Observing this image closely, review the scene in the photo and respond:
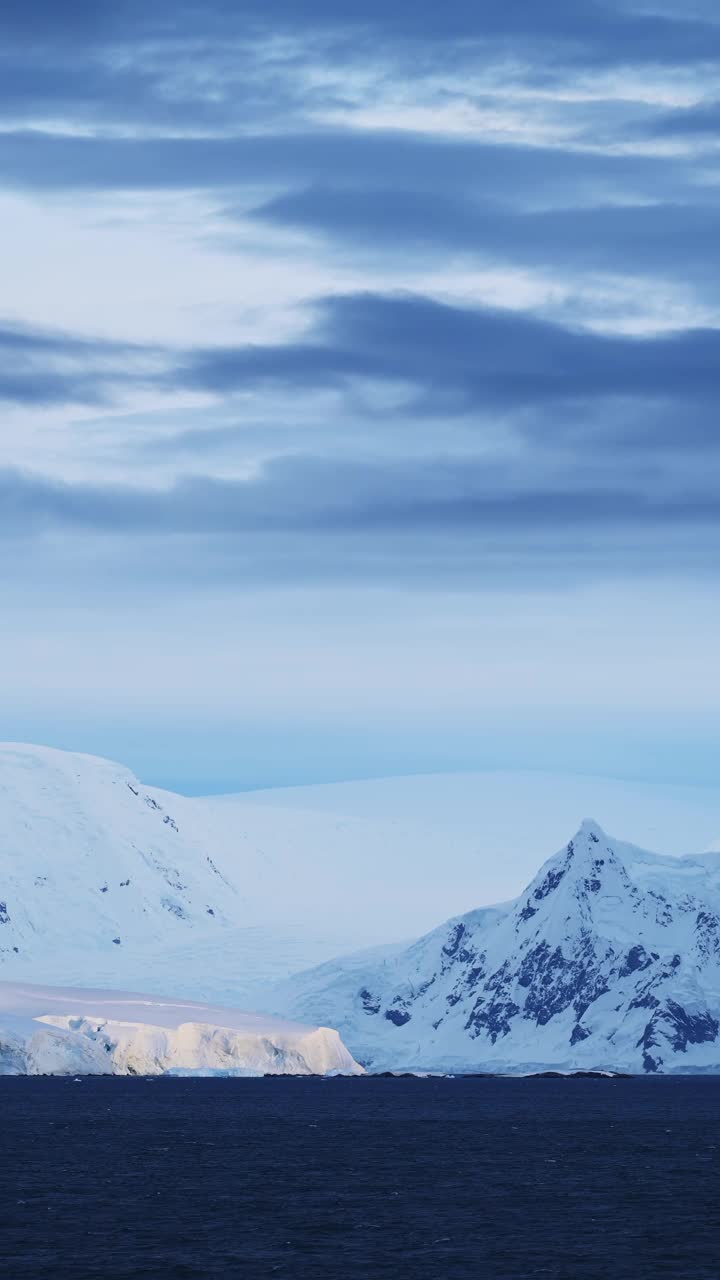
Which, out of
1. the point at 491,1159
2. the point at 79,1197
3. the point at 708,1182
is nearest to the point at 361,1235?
the point at 79,1197

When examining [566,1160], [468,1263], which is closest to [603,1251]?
[468,1263]

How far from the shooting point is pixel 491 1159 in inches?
7303

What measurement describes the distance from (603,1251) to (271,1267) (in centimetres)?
1932

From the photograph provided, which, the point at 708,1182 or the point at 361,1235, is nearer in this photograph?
the point at 361,1235

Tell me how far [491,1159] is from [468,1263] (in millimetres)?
78871

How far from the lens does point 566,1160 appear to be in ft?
604

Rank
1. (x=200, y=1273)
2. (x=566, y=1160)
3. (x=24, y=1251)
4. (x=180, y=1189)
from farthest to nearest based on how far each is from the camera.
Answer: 1. (x=566, y=1160)
2. (x=180, y=1189)
3. (x=24, y=1251)
4. (x=200, y=1273)

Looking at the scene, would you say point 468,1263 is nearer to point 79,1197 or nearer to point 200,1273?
point 200,1273

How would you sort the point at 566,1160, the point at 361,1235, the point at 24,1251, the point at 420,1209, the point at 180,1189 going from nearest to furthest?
the point at 24,1251
the point at 361,1235
the point at 420,1209
the point at 180,1189
the point at 566,1160

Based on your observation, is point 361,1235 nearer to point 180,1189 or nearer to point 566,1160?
point 180,1189

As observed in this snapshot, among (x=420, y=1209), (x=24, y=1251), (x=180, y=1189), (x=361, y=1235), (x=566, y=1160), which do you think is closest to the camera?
(x=24, y=1251)

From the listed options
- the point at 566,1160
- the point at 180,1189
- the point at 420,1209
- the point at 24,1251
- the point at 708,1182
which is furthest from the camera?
the point at 566,1160

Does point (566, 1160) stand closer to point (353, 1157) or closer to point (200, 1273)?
point (353, 1157)

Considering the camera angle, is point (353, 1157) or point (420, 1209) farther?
point (353, 1157)
